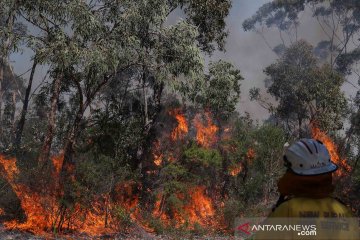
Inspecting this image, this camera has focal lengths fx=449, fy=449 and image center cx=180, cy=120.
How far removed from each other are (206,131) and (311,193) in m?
20.8

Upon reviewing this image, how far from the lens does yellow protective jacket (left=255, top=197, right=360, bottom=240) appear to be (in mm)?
1821

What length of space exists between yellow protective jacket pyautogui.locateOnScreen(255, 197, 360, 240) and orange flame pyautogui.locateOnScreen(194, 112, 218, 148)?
63.4 ft

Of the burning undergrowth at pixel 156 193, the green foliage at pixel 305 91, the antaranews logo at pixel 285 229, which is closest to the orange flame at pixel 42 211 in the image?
the burning undergrowth at pixel 156 193

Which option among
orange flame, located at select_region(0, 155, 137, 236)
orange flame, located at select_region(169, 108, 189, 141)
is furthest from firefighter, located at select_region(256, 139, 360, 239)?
orange flame, located at select_region(169, 108, 189, 141)

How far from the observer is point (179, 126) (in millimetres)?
20484

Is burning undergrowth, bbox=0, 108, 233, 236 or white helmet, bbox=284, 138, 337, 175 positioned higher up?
burning undergrowth, bbox=0, 108, 233, 236

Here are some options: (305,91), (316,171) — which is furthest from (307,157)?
(305,91)

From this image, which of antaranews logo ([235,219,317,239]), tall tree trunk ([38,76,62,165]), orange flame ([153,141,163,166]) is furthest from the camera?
orange flame ([153,141,163,166])

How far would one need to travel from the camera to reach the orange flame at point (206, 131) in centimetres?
2173

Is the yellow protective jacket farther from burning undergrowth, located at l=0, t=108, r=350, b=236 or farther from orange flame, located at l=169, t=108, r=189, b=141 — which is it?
orange flame, located at l=169, t=108, r=189, b=141

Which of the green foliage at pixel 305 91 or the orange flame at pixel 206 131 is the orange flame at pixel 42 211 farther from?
the green foliage at pixel 305 91

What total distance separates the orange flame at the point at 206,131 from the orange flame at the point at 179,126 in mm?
1106

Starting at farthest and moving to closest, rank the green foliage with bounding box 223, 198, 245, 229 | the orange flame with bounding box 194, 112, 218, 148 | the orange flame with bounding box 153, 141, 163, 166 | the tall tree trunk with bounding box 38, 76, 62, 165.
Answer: the orange flame with bounding box 194, 112, 218, 148 < the orange flame with bounding box 153, 141, 163, 166 < the green foliage with bounding box 223, 198, 245, 229 < the tall tree trunk with bounding box 38, 76, 62, 165

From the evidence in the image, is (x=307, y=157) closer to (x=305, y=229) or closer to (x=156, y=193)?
(x=305, y=229)
